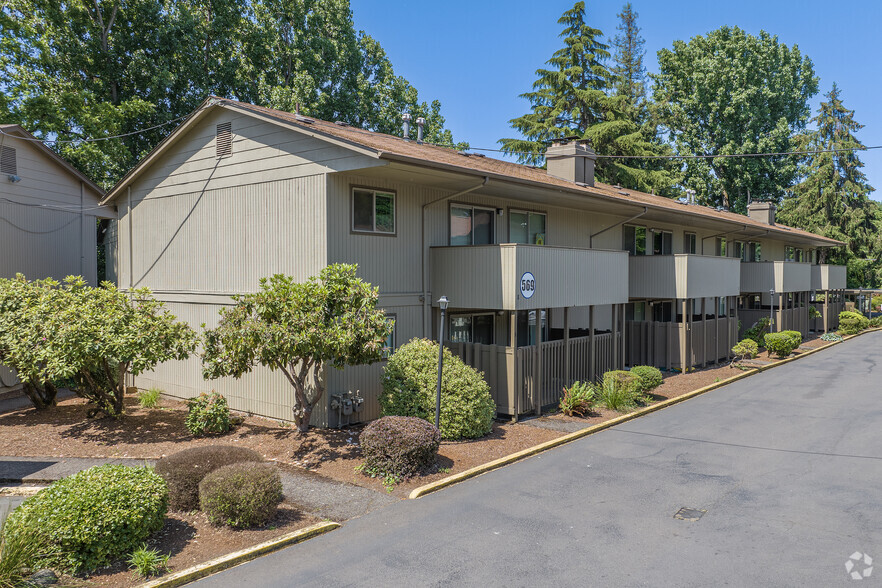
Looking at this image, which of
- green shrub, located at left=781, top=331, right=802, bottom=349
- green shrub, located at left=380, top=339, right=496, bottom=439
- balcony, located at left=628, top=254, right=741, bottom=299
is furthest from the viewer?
green shrub, located at left=781, top=331, right=802, bottom=349

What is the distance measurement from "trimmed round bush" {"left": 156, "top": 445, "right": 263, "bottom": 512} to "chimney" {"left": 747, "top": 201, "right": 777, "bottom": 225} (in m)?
34.1

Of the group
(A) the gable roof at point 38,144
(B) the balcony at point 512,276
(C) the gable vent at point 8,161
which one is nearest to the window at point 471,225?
(B) the balcony at point 512,276

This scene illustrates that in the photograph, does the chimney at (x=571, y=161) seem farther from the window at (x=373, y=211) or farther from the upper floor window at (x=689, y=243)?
the window at (x=373, y=211)

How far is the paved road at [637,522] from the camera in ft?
23.1

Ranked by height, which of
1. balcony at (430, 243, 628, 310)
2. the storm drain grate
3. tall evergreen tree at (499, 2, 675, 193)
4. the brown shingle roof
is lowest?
the storm drain grate

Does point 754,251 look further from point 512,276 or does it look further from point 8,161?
point 8,161

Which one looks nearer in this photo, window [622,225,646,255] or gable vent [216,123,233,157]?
gable vent [216,123,233,157]

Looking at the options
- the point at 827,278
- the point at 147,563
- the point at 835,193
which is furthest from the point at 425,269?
the point at 835,193

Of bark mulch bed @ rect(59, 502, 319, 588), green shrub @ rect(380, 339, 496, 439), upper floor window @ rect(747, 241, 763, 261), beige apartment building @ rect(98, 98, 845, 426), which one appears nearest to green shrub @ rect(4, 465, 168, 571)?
bark mulch bed @ rect(59, 502, 319, 588)

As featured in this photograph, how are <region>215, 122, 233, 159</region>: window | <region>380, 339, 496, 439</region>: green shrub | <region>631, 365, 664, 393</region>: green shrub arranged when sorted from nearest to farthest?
→ <region>380, 339, 496, 439</region>: green shrub < <region>215, 122, 233, 159</region>: window < <region>631, 365, 664, 393</region>: green shrub

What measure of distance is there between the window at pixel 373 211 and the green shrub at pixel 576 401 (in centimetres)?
576

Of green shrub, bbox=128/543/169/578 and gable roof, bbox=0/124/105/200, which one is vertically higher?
gable roof, bbox=0/124/105/200

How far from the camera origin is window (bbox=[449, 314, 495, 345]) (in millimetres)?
15914

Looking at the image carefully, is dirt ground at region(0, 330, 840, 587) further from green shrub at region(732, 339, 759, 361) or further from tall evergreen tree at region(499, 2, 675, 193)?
tall evergreen tree at region(499, 2, 675, 193)
